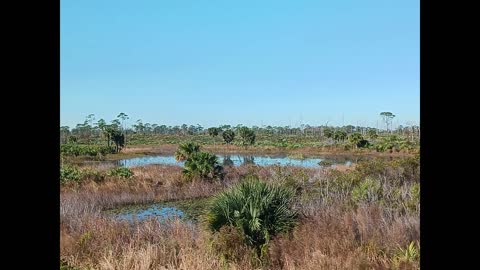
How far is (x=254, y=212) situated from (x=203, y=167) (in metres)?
7.93

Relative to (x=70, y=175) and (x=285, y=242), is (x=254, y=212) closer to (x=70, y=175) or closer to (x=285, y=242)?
(x=285, y=242)

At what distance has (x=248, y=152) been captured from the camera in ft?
111

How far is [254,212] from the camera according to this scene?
5930mm

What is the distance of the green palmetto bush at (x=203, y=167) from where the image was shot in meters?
13.7

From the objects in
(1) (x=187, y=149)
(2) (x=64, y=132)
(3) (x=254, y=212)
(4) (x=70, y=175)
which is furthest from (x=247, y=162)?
(3) (x=254, y=212)

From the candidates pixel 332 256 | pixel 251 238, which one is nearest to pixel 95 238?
pixel 251 238

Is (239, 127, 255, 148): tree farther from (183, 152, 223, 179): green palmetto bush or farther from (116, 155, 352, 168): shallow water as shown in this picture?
(183, 152, 223, 179): green palmetto bush

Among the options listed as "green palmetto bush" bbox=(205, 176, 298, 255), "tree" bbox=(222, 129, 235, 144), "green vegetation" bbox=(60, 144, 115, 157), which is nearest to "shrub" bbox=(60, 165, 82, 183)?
"green palmetto bush" bbox=(205, 176, 298, 255)

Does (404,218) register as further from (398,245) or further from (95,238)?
(95,238)

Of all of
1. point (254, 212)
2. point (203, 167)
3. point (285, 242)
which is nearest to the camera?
point (285, 242)

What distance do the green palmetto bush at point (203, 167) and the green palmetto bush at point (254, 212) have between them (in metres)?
7.29
